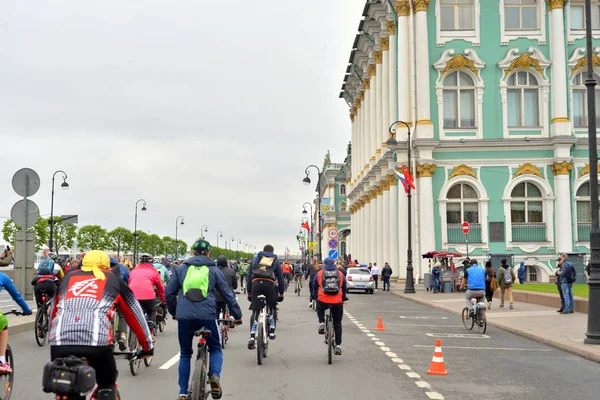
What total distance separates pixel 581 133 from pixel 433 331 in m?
32.8

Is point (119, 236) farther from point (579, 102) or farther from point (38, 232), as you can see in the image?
point (579, 102)

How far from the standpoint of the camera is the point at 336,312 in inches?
569

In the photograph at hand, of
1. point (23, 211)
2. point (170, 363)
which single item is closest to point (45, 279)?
point (23, 211)

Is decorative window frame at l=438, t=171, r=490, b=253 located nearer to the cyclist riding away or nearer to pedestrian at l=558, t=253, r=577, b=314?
pedestrian at l=558, t=253, r=577, b=314

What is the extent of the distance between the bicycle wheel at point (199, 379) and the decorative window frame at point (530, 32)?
4551 centimetres

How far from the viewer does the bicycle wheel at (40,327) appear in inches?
639

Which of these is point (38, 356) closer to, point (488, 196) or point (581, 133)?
point (488, 196)

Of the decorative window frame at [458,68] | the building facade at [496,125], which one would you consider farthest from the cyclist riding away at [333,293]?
the decorative window frame at [458,68]

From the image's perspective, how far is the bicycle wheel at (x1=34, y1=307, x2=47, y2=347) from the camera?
16.2 metres

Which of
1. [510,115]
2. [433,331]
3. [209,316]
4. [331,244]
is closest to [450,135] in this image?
[510,115]

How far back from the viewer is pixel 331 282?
47.1ft

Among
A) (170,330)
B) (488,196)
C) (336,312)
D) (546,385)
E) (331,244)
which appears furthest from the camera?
(488,196)

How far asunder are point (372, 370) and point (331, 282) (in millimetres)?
2075

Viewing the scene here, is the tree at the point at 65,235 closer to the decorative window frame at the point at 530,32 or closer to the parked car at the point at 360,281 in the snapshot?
→ the parked car at the point at 360,281
